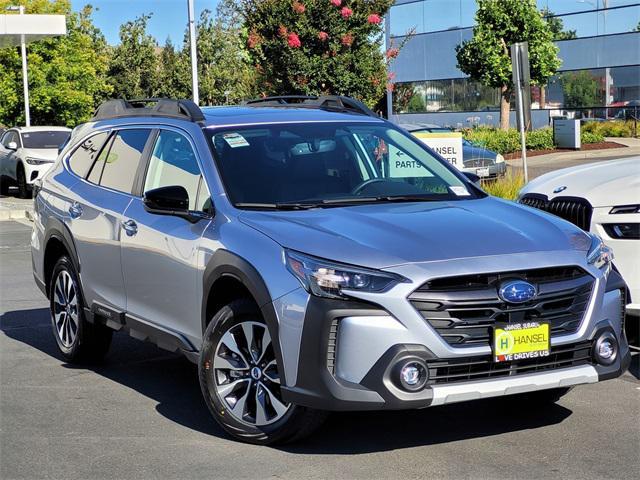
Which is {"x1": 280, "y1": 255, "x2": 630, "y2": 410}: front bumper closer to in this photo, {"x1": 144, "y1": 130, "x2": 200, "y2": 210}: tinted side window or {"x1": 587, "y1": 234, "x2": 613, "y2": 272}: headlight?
{"x1": 587, "y1": 234, "x2": 613, "y2": 272}: headlight

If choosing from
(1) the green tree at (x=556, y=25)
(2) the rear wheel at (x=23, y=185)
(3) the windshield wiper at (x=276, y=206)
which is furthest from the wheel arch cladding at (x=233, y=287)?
(1) the green tree at (x=556, y=25)

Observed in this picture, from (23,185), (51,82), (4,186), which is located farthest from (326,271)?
(51,82)

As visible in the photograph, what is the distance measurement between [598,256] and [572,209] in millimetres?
2240

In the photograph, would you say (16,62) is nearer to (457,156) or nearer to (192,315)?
(457,156)

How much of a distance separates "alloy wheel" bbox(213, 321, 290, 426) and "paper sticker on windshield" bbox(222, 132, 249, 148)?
131 cm

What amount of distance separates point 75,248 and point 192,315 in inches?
69.3

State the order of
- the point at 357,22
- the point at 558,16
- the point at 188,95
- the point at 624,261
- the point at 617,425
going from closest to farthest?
the point at 617,425, the point at 624,261, the point at 357,22, the point at 558,16, the point at 188,95

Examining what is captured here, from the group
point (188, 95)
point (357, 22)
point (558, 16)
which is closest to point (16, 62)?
point (188, 95)

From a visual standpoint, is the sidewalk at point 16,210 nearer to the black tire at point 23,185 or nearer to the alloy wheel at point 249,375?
the black tire at point 23,185

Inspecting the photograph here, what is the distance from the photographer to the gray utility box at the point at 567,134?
35.2 metres

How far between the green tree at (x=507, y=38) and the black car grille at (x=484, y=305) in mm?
34051

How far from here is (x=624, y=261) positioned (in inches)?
287

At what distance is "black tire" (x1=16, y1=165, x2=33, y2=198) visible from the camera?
24844 mm

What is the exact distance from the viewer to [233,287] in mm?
5766
